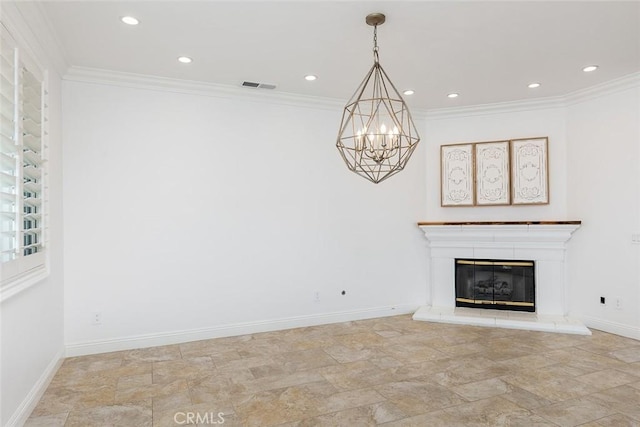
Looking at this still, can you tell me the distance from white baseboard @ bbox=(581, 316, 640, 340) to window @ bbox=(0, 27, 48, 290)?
5.45 metres

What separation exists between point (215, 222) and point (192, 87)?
143 cm

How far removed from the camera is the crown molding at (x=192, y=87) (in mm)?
3889

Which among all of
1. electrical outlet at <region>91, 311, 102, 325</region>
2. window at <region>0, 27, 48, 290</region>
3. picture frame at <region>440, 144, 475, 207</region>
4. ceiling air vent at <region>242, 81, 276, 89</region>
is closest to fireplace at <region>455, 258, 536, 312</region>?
picture frame at <region>440, 144, 475, 207</region>

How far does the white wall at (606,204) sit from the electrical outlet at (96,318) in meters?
5.21

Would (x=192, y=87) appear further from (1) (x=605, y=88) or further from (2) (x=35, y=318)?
(1) (x=605, y=88)

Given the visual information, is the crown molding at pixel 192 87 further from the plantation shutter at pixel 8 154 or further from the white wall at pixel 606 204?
the white wall at pixel 606 204

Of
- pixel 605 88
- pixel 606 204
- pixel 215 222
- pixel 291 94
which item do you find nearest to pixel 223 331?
pixel 215 222

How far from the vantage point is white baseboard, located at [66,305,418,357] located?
3893 millimetres

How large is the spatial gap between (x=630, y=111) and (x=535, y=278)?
2.09 m

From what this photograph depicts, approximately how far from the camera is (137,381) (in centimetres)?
325

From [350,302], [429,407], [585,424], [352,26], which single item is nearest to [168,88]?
[352,26]

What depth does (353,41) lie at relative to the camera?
133 inches

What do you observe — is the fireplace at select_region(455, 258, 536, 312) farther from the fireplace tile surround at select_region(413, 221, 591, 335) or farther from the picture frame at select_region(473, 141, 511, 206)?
the picture frame at select_region(473, 141, 511, 206)

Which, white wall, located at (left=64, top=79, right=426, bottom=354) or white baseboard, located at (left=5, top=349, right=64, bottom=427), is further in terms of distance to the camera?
white wall, located at (left=64, top=79, right=426, bottom=354)
